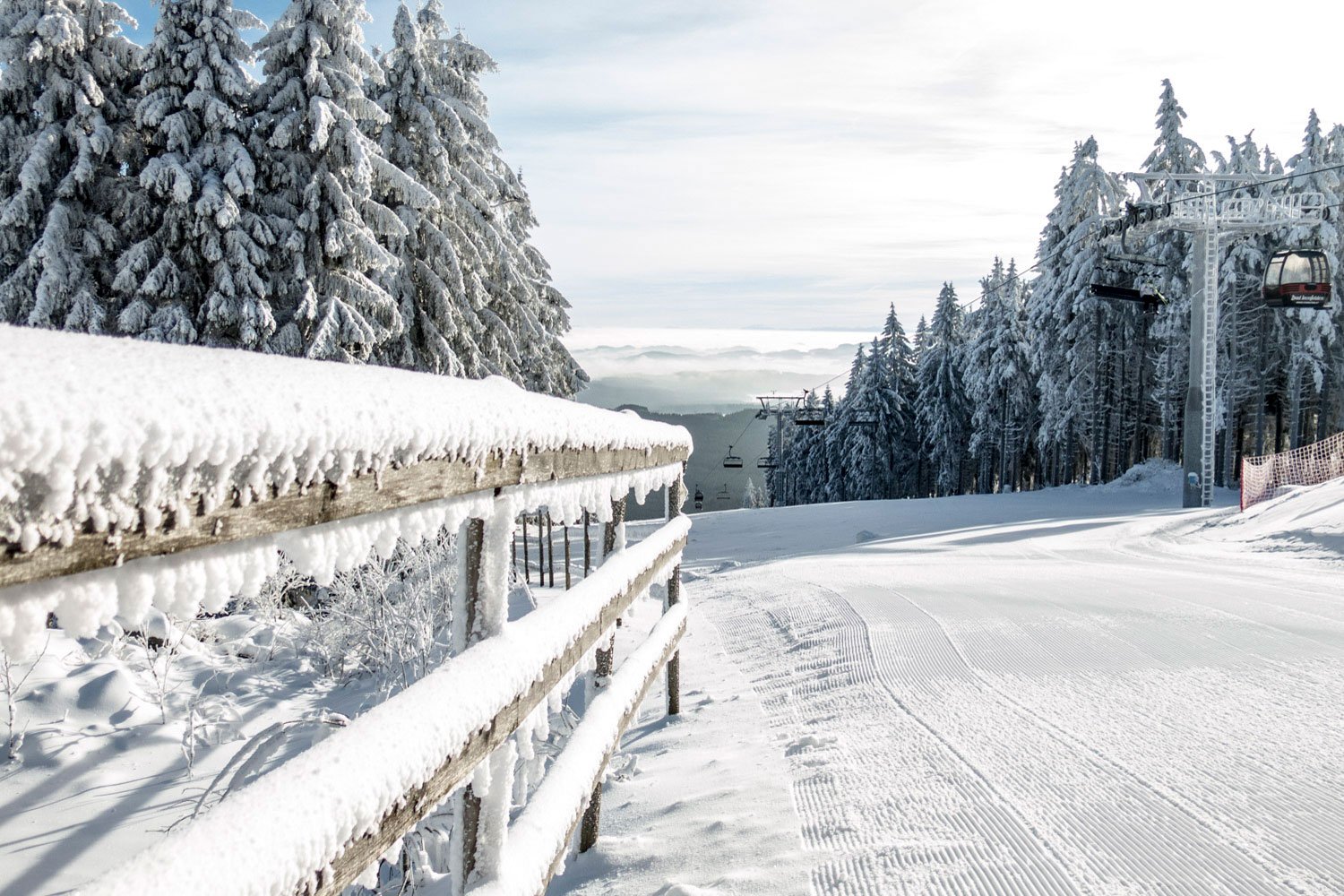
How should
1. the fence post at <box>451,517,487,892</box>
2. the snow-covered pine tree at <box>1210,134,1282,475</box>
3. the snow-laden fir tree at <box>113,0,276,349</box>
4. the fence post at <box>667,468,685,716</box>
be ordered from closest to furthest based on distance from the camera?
the fence post at <box>451,517,487,892</box>
the fence post at <box>667,468,685,716</box>
the snow-laden fir tree at <box>113,0,276,349</box>
the snow-covered pine tree at <box>1210,134,1282,475</box>

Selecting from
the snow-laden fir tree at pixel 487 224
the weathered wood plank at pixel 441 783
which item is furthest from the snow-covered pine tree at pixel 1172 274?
the weathered wood plank at pixel 441 783

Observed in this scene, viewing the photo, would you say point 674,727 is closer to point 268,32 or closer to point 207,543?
point 207,543

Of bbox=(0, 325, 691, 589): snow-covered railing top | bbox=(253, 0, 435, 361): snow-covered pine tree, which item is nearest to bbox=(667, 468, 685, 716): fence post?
bbox=(0, 325, 691, 589): snow-covered railing top

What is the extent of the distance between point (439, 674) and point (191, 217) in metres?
18.1

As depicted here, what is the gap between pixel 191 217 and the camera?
16.7 meters

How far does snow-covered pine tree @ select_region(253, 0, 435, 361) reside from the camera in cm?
1708

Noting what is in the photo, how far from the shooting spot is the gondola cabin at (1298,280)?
21781 mm

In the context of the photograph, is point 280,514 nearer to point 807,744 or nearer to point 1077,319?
point 807,744

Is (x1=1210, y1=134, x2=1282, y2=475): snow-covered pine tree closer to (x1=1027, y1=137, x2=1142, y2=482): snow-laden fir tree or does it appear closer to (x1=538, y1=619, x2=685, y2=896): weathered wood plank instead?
(x1=1027, y1=137, x2=1142, y2=482): snow-laden fir tree

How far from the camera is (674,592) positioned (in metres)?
5.36

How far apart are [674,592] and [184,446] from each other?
4.61m

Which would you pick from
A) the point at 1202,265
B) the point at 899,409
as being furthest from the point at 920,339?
the point at 1202,265

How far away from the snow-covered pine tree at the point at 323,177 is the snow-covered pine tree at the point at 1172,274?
33.9m

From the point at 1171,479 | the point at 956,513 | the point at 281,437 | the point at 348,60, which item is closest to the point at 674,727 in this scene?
the point at 281,437
